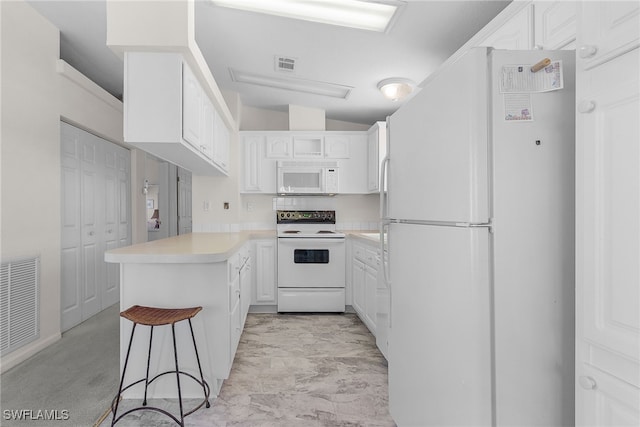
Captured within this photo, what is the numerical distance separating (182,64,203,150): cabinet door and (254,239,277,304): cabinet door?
1593 millimetres

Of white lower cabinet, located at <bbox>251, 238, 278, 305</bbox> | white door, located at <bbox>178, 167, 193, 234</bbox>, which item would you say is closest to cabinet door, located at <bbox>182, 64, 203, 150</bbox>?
white lower cabinet, located at <bbox>251, 238, 278, 305</bbox>

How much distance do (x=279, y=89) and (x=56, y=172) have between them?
7.56 ft

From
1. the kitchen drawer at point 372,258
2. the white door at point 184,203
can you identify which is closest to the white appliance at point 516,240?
the kitchen drawer at point 372,258

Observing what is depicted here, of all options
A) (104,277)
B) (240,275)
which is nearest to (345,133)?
(240,275)

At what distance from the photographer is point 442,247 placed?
46.1 inches

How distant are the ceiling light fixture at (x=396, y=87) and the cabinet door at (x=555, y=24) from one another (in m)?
1.62

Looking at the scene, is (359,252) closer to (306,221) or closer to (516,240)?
(306,221)

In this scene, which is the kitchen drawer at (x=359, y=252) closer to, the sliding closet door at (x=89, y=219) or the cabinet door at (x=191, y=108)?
the cabinet door at (x=191, y=108)

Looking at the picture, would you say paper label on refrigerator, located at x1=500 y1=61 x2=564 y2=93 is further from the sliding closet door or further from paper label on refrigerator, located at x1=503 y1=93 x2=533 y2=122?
the sliding closet door

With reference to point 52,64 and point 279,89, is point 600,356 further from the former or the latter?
point 52,64

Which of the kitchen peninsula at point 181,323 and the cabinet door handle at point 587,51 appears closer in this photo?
the cabinet door handle at point 587,51

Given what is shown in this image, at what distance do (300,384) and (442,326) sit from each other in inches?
51.7

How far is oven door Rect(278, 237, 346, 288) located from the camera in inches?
140

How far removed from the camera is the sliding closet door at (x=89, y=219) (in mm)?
3109
